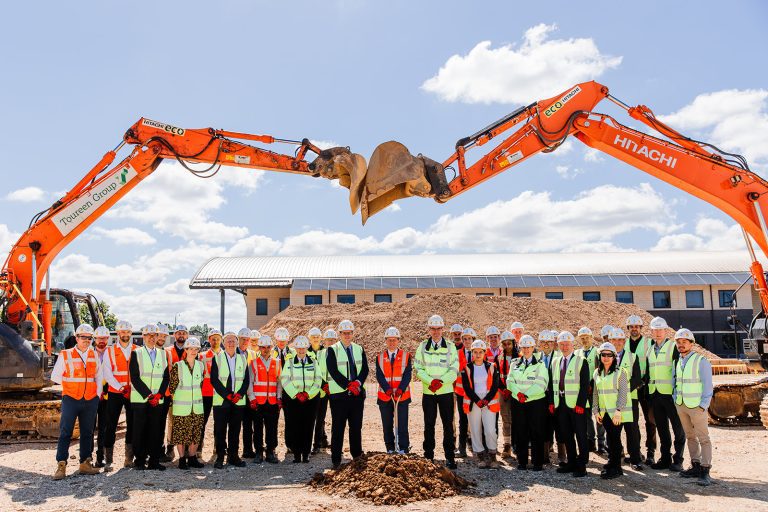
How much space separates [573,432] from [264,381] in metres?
4.14

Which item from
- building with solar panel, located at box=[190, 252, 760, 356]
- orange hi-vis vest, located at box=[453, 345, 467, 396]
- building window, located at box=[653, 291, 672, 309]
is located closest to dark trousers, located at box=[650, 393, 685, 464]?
orange hi-vis vest, located at box=[453, 345, 467, 396]

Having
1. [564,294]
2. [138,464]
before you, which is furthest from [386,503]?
[564,294]

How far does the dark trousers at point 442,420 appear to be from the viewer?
8.26 m

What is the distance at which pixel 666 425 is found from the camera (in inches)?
331

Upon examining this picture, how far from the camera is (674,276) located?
1342 inches

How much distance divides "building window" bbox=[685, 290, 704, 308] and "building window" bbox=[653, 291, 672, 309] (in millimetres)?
958

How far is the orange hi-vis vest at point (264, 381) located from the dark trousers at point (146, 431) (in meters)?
1.29

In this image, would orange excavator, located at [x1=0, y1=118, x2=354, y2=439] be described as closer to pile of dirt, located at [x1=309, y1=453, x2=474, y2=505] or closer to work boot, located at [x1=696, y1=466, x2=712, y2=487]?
pile of dirt, located at [x1=309, y1=453, x2=474, y2=505]

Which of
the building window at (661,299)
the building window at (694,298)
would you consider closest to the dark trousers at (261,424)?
the building window at (661,299)

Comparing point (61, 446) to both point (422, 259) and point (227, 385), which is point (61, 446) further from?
point (422, 259)

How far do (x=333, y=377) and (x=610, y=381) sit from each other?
350cm

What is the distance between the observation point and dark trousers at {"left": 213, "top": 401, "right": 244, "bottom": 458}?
852 cm

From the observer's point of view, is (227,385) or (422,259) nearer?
(227,385)

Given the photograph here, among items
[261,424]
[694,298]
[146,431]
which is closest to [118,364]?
[146,431]
